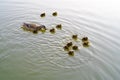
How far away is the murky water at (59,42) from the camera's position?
8.66 m

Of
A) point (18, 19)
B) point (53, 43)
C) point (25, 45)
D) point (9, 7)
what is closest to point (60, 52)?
point (53, 43)

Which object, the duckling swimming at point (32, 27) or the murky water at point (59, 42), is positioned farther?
the duckling swimming at point (32, 27)

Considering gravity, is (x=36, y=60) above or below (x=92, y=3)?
below

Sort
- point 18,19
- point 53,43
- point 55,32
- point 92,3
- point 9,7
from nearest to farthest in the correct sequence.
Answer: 1. point 53,43
2. point 55,32
3. point 18,19
4. point 9,7
5. point 92,3

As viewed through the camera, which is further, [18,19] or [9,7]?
[9,7]

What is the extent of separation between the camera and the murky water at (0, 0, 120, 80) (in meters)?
8.66

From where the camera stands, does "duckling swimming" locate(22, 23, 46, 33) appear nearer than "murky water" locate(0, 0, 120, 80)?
No

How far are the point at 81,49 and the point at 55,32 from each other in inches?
73.9

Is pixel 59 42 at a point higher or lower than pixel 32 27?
lower

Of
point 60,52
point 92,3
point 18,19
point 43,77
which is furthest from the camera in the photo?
point 92,3

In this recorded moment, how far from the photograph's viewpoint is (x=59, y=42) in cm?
1059

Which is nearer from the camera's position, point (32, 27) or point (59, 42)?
point (59, 42)

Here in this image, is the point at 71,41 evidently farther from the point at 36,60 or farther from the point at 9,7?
the point at 9,7

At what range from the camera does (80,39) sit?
11.0m
